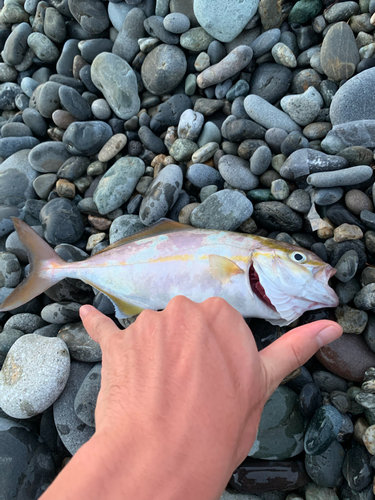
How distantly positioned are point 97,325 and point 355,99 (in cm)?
299

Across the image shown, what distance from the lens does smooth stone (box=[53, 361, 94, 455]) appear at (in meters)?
2.55

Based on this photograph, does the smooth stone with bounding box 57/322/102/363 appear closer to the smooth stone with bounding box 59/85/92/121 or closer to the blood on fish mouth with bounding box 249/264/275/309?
the blood on fish mouth with bounding box 249/264/275/309

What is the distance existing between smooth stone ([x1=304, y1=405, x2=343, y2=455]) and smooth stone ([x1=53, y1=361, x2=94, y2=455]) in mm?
1750

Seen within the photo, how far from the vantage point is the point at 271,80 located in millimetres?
3268

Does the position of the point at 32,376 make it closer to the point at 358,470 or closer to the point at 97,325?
the point at 97,325

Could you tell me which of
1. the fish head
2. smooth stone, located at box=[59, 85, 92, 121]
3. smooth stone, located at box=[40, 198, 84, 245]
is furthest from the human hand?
smooth stone, located at box=[59, 85, 92, 121]

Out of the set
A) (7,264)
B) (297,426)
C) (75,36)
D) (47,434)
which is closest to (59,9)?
(75,36)

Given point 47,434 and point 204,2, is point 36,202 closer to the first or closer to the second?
point 47,434

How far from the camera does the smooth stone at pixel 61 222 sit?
10.5ft

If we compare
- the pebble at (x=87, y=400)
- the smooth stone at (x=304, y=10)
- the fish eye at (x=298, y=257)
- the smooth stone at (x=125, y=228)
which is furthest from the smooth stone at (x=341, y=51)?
the pebble at (x=87, y=400)

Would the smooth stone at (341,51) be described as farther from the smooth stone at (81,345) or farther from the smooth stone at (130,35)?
the smooth stone at (81,345)

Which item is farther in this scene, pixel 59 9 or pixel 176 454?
pixel 59 9

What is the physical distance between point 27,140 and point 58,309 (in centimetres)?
243

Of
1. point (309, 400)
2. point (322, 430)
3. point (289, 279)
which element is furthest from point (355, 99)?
point (322, 430)
